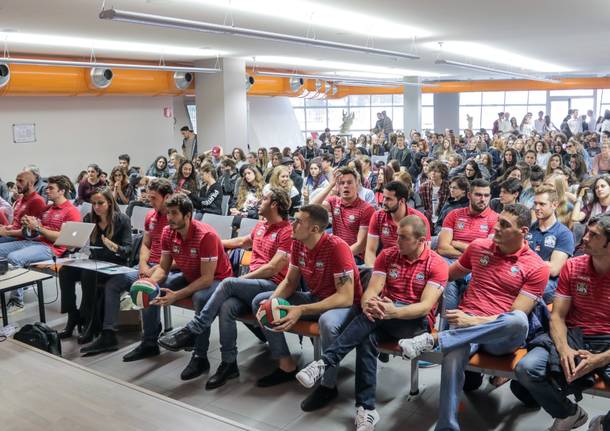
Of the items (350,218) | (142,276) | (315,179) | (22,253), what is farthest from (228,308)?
(315,179)

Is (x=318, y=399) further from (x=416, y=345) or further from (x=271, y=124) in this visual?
(x=271, y=124)

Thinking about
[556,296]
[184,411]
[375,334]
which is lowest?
[184,411]

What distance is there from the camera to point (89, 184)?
7.92 metres

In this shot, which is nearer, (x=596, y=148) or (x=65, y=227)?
(x=65, y=227)

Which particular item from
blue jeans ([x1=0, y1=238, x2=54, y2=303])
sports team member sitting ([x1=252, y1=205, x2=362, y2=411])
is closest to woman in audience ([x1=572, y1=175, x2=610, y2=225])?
sports team member sitting ([x1=252, y1=205, x2=362, y2=411])

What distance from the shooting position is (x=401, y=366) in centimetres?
416

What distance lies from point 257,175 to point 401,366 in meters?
3.84

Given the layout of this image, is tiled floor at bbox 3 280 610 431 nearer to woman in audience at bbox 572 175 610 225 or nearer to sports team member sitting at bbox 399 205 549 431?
sports team member sitting at bbox 399 205 549 431

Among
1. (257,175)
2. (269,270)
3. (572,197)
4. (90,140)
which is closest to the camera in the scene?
(269,270)

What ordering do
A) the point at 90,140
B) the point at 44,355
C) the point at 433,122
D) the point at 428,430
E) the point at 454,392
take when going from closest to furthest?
the point at 454,392, the point at 428,430, the point at 44,355, the point at 90,140, the point at 433,122

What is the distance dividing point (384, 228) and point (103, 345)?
2.34m

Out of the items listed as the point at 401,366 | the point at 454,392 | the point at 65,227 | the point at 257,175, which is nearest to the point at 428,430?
the point at 454,392

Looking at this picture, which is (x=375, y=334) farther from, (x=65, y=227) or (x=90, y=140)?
(x=90, y=140)

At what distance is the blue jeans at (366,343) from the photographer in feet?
11.0
